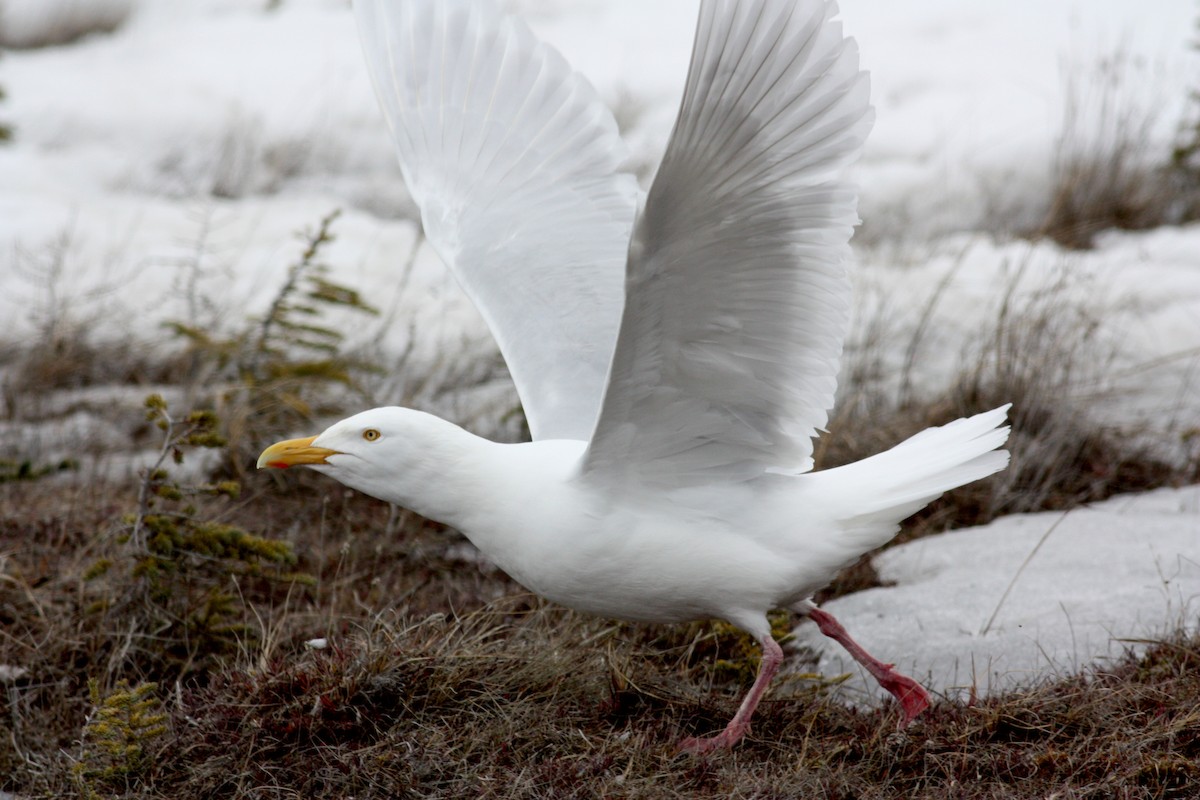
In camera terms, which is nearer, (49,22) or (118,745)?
(118,745)

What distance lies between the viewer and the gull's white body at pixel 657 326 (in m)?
2.74

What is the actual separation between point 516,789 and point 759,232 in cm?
139

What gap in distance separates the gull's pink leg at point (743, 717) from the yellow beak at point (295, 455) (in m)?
1.20

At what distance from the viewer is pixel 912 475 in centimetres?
338

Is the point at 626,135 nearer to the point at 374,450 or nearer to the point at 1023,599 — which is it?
the point at 1023,599

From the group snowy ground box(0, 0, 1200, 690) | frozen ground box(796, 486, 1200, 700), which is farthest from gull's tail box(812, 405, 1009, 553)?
snowy ground box(0, 0, 1200, 690)

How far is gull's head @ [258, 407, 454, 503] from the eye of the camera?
3406 mm

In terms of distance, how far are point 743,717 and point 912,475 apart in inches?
29.9

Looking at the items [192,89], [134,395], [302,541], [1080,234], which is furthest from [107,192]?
[1080,234]

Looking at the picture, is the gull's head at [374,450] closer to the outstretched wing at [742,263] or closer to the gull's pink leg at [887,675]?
the outstretched wing at [742,263]

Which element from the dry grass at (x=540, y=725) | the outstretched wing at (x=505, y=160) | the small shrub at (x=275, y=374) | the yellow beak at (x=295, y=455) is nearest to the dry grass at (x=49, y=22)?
the small shrub at (x=275, y=374)

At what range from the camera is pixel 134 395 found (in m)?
6.45

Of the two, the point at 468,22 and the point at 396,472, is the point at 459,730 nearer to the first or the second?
the point at 396,472

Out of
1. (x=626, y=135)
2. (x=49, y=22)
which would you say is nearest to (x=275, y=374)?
(x=626, y=135)
